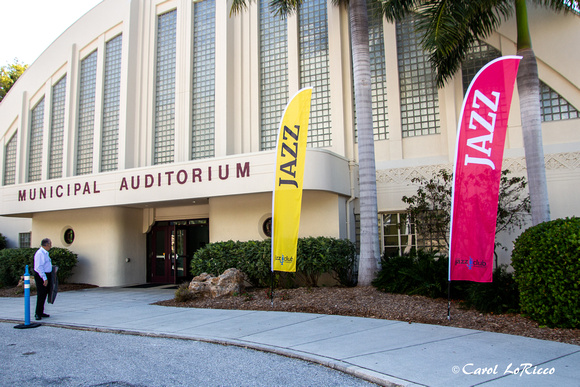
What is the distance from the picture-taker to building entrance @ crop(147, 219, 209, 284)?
697 inches

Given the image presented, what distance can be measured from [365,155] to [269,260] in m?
3.84

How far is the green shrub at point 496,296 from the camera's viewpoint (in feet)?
26.2

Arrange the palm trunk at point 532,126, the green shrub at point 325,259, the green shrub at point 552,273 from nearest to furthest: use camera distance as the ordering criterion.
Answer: the green shrub at point 552,273
the palm trunk at point 532,126
the green shrub at point 325,259

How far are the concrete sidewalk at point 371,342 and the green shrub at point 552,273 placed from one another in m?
0.84

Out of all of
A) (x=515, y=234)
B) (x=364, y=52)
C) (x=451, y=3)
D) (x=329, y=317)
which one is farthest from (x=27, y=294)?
(x=515, y=234)

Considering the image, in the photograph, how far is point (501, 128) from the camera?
7.30 metres

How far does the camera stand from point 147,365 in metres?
5.66

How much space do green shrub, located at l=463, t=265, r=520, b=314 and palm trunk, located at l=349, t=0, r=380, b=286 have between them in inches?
115

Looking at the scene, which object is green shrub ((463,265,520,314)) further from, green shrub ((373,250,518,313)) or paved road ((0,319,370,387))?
paved road ((0,319,370,387))

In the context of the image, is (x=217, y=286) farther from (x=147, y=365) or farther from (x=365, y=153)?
(x=147, y=365)

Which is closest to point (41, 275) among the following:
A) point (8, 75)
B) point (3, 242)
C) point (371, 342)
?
point (371, 342)

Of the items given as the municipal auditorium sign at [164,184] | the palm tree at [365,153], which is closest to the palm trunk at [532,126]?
the palm tree at [365,153]

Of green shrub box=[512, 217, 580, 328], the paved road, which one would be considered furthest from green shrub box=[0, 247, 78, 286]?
green shrub box=[512, 217, 580, 328]

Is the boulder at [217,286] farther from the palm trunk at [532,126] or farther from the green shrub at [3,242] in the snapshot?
the green shrub at [3,242]
